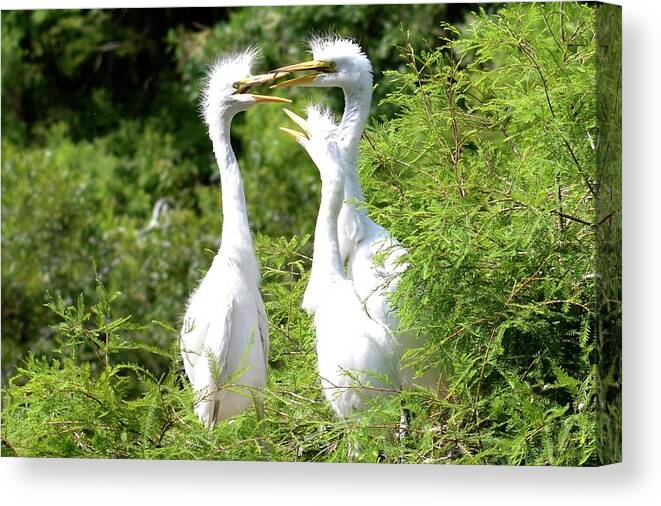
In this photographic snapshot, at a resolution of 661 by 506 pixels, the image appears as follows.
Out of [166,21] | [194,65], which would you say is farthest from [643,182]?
[166,21]

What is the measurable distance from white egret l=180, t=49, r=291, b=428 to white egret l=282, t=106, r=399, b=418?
195mm

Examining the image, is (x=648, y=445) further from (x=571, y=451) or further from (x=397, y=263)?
(x=397, y=263)

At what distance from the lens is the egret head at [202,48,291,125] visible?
4609mm

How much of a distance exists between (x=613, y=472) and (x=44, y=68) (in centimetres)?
551

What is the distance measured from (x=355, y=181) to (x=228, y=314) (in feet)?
1.89

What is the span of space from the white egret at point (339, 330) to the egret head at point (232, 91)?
0.30 meters

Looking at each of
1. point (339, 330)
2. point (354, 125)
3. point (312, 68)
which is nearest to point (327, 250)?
point (339, 330)

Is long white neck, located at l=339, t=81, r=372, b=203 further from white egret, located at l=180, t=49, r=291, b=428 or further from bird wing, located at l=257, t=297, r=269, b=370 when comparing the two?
bird wing, located at l=257, t=297, r=269, b=370

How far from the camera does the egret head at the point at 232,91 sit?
4.61m

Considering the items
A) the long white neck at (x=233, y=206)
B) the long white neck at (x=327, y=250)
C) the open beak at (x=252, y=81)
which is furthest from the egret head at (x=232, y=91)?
the long white neck at (x=327, y=250)

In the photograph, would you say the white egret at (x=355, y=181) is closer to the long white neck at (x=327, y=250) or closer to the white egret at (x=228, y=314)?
the long white neck at (x=327, y=250)

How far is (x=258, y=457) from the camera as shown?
14.5 feet

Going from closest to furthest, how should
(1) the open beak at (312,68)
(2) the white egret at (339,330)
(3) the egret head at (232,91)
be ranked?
(2) the white egret at (339,330) < (3) the egret head at (232,91) < (1) the open beak at (312,68)

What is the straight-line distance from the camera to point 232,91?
4.62 meters
